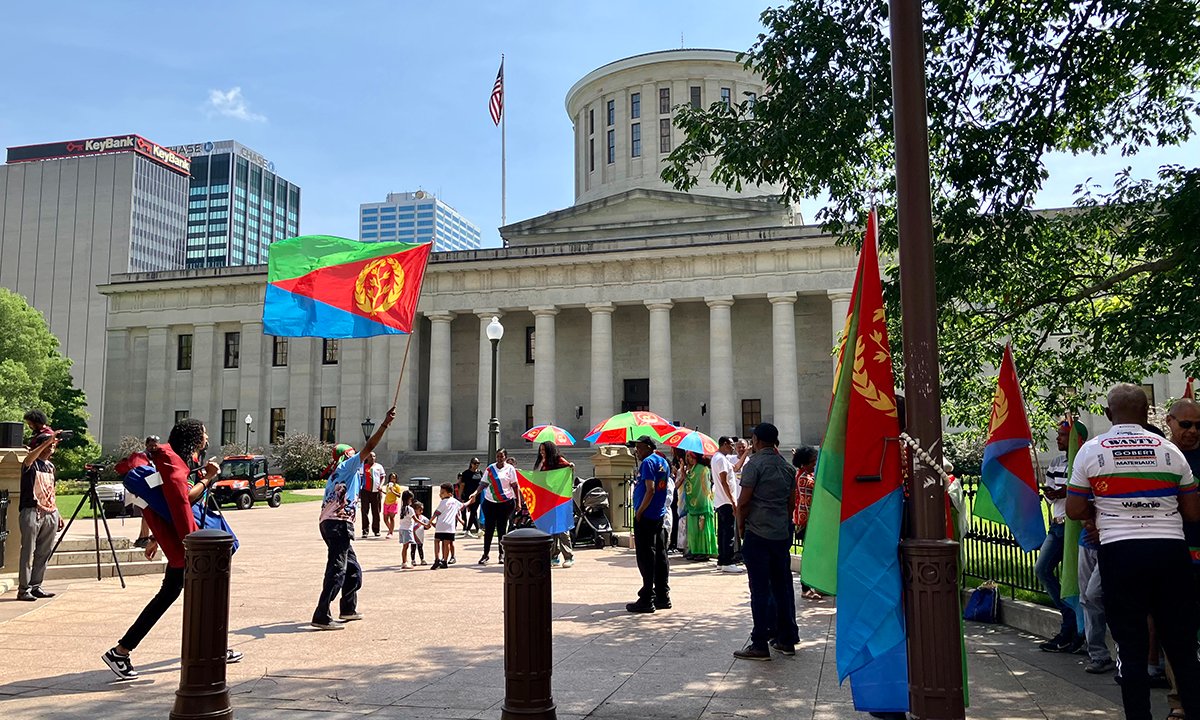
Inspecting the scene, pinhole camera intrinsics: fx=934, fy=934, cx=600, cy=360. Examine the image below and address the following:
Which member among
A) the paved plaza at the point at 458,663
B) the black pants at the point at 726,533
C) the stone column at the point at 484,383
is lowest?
the paved plaza at the point at 458,663

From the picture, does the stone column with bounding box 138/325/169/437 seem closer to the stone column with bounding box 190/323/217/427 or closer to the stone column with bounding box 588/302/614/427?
the stone column with bounding box 190/323/217/427

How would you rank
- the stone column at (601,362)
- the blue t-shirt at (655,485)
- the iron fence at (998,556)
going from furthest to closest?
the stone column at (601,362), the blue t-shirt at (655,485), the iron fence at (998,556)

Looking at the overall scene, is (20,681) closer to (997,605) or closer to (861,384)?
(861,384)

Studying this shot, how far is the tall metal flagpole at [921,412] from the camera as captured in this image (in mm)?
4832

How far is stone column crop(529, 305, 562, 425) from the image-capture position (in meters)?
54.2

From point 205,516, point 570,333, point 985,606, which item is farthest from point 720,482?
point 570,333

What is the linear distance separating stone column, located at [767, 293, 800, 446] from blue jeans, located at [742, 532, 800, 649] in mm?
41795

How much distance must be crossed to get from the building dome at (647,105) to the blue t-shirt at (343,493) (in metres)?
55.3

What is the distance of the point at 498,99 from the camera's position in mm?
52688

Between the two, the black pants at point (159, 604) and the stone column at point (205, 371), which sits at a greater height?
the stone column at point (205, 371)

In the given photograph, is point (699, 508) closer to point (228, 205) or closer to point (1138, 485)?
point (1138, 485)

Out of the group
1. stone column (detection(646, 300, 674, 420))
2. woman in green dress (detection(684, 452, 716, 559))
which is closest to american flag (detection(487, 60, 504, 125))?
stone column (detection(646, 300, 674, 420))

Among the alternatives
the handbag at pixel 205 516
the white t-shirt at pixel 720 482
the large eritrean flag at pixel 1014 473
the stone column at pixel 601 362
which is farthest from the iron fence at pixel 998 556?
the stone column at pixel 601 362

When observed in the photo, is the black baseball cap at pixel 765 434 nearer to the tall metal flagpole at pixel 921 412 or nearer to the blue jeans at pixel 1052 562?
the blue jeans at pixel 1052 562
